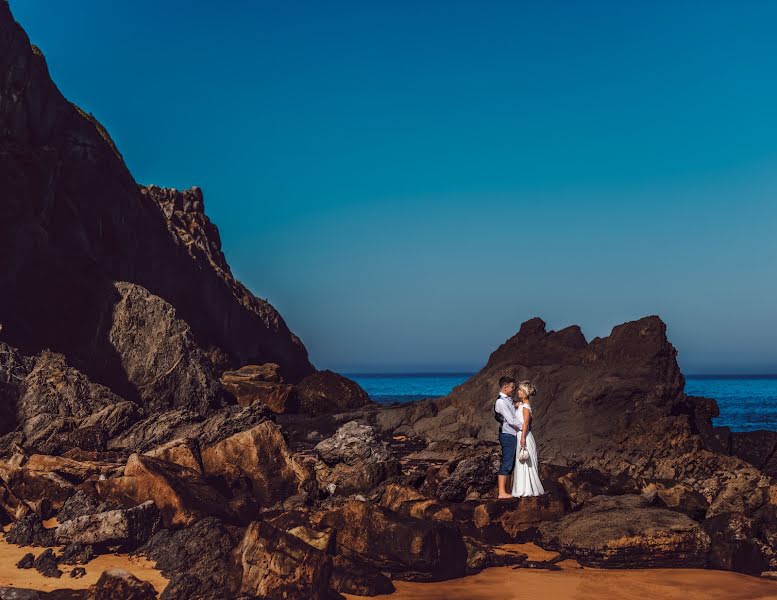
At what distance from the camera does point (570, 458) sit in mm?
19188

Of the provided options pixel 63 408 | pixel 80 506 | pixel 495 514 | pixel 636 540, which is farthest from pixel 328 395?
pixel 636 540

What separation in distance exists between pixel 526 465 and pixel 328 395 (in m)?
24.2

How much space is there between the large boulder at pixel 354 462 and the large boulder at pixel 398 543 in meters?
4.11

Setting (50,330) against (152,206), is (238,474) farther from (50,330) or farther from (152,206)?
(152,206)

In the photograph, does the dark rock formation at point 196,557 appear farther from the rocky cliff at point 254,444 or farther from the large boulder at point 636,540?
the large boulder at point 636,540

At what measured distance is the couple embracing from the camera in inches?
493

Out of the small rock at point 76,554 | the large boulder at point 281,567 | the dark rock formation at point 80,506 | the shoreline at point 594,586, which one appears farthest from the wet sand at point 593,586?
the dark rock formation at point 80,506

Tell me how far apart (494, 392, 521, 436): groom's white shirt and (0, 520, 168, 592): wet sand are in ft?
20.6

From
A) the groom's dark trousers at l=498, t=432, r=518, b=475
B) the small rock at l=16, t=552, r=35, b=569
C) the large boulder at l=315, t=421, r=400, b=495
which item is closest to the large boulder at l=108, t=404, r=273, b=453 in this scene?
the large boulder at l=315, t=421, r=400, b=495

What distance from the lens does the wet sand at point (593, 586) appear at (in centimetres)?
860

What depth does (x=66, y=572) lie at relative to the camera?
9273 millimetres

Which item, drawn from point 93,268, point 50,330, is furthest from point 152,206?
point 50,330

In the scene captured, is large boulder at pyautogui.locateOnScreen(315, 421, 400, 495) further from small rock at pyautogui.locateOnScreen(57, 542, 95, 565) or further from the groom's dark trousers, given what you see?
small rock at pyautogui.locateOnScreen(57, 542, 95, 565)

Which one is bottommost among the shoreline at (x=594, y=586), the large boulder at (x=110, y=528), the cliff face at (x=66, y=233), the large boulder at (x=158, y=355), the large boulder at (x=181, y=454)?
the shoreline at (x=594, y=586)
